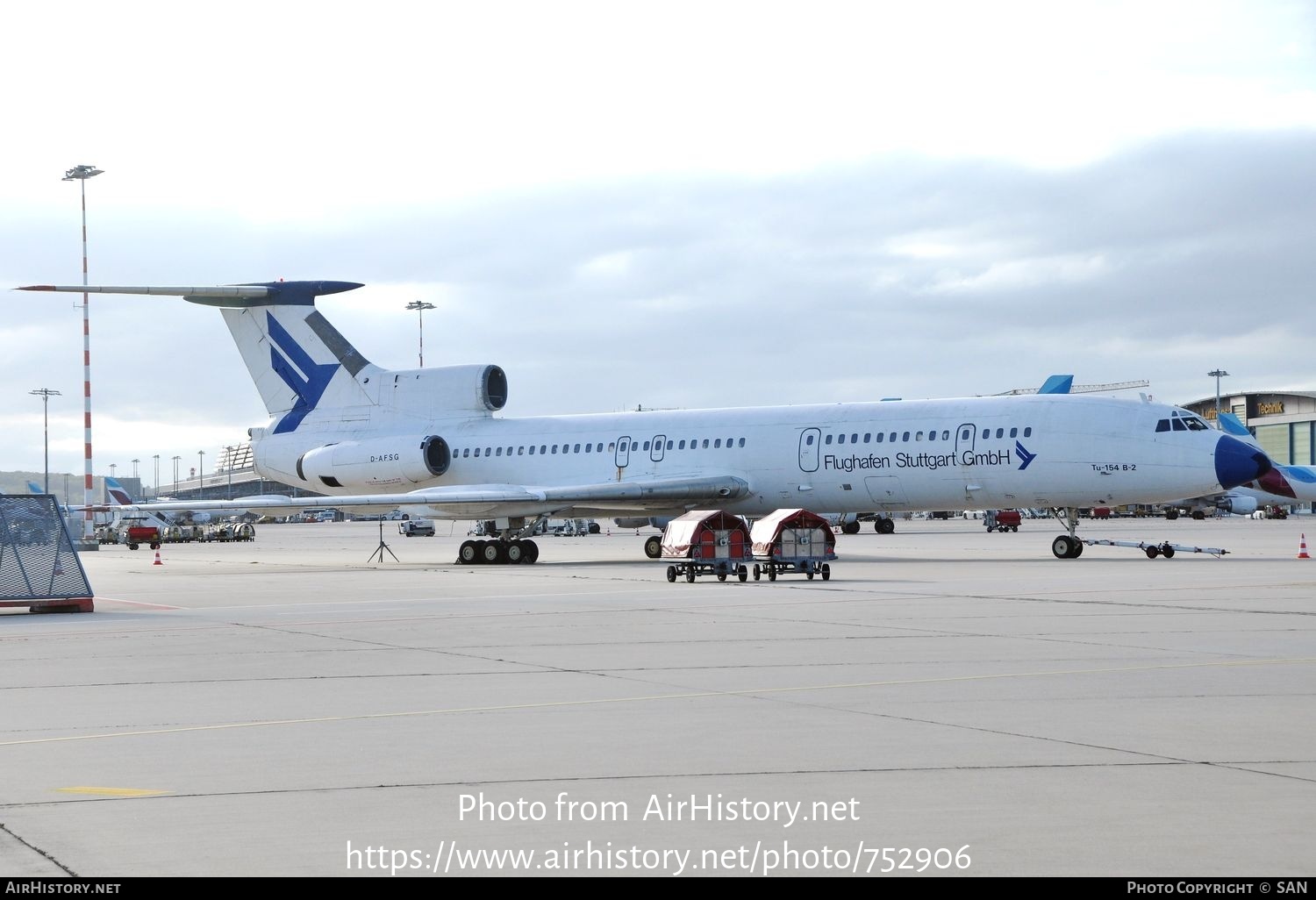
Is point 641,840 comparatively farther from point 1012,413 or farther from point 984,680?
point 1012,413

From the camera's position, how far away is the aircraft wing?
121 ft

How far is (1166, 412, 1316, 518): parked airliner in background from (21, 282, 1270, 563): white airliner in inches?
573

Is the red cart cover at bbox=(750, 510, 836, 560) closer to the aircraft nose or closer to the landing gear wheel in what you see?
the landing gear wheel

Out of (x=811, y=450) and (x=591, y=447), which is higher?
(x=591, y=447)

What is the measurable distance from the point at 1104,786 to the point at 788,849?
2.00 meters

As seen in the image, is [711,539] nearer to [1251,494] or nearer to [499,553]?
[499,553]

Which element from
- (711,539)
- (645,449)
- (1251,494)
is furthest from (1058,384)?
(1251,494)

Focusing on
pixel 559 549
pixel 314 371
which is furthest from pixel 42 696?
pixel 559 549

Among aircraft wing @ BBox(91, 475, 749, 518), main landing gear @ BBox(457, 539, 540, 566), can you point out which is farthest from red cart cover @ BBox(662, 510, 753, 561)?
main landing gear @ BBox(457, 539, 540, 566)

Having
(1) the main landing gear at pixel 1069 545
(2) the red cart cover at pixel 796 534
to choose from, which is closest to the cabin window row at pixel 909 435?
(1) the main landing gear at pixel 1069 545

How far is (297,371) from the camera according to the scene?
42656mm

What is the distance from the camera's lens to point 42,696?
11281 mm

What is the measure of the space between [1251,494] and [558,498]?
7617 centimetres

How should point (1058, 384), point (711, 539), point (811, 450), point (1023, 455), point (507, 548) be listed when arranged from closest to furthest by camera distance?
point (711, 539), point (1023, 455), point (811, 450), point (507, 548), point (1058, 384)
